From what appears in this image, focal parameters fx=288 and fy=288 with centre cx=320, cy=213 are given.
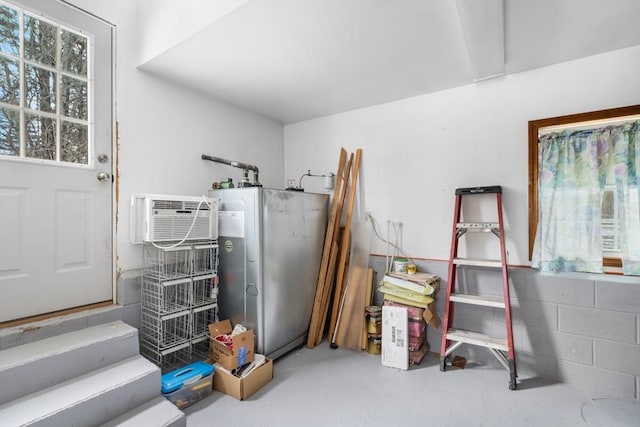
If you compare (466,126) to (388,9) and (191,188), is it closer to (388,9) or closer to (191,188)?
(388,9)

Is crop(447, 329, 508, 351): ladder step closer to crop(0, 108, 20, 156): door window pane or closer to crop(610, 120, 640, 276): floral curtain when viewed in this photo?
crop(610, 120, 640, 276): floral curtain

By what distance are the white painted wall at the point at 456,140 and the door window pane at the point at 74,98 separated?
2.15 metres

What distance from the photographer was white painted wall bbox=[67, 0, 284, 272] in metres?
2.19

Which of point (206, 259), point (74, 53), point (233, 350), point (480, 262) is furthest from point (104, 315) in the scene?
point (480, 262)

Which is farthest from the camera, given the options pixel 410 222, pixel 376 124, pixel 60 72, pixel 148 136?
pixel 376 124

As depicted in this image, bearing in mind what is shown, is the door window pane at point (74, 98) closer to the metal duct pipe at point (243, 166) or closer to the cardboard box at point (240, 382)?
the metal duct pipe at point (243, 166)

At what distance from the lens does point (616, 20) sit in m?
1.72

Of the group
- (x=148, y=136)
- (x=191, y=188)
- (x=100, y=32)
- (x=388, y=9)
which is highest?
(x=100, y=32)

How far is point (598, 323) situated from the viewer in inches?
79.9

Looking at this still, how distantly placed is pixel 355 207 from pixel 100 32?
2.58 meters

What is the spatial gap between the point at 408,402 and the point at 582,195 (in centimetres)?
193

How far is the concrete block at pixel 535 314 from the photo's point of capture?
2.18m

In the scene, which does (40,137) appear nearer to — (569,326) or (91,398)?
(91,398)

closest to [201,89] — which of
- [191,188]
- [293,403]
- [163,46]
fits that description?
[163,46]
